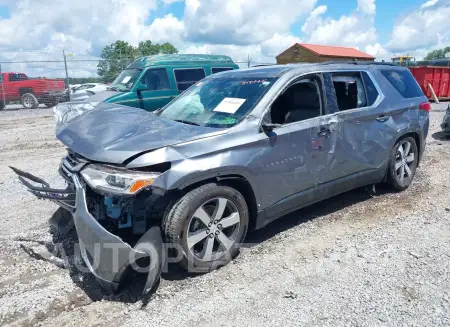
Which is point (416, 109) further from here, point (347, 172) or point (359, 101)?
point (347, 172)

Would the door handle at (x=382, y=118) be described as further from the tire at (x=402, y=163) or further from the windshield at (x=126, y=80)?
the windshield at (x=126, y=80)

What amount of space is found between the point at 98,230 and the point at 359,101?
10.9 ft

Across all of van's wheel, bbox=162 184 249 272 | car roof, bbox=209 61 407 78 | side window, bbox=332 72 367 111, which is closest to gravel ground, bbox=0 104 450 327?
van's wheel, bbox=162 184 249 272

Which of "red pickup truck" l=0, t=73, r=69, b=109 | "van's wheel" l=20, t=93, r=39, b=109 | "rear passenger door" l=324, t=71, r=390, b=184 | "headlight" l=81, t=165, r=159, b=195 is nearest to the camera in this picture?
"headlight" l=81, t=165, r=159, b=195

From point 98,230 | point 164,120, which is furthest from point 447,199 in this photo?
point 98,230

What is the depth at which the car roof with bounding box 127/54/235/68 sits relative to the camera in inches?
391

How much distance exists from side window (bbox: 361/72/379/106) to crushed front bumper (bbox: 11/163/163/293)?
312 cm

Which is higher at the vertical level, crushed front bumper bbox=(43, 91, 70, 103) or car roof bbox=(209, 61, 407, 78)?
car roof bbox=(209, 61, 407, 78)

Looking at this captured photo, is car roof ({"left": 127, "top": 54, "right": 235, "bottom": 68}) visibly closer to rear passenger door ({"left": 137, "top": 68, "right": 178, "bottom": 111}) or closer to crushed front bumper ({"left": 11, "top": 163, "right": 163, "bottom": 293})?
rear passenger door ({"left": 137, "top": 68, "right": 178, "bottom": 111})

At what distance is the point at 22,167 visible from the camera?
6848 mm

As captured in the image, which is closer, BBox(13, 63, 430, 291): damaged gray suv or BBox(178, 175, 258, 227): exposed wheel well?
BBox(13, 63, 430, 291): damaged gray suv

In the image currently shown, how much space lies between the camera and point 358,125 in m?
4.30

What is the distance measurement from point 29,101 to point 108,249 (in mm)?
18759

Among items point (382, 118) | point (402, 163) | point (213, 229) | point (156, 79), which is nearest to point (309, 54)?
point (156, 79)
